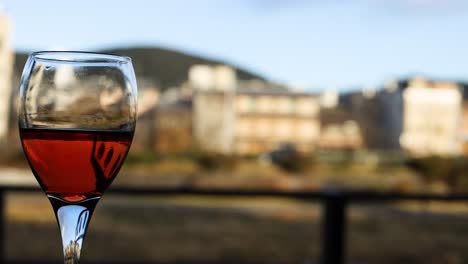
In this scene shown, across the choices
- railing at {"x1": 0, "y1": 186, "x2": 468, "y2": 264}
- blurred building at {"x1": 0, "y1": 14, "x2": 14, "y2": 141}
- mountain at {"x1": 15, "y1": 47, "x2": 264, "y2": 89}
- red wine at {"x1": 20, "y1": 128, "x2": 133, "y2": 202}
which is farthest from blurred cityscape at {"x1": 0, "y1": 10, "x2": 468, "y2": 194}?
red wine at {"x1": 20, "y1": 128, "x2": 133, "y2": 202}

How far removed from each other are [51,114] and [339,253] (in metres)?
3.19

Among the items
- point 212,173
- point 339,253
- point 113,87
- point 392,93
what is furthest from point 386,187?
point 392,93

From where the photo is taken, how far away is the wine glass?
0.91 meters

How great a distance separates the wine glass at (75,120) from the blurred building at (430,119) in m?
55.5

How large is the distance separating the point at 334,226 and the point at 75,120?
309 centimetres

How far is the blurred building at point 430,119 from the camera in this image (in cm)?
5575

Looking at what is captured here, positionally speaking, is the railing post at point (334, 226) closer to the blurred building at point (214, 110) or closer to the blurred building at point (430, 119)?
the blurred building at point (214, 110)

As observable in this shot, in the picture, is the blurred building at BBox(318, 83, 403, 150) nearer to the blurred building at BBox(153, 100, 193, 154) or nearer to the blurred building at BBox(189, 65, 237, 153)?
the blurred building at BBox(189, 65, 237, 153)

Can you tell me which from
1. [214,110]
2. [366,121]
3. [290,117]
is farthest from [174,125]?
[366,121]

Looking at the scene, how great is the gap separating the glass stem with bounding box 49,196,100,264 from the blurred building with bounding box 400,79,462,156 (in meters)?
55.5

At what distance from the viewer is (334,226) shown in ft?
12.8

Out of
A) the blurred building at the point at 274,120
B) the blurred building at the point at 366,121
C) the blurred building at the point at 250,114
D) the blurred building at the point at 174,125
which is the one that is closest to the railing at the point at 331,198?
the blurred building at the point at 174,125

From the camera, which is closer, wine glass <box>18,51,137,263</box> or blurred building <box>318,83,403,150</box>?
wine glass <box>18,51,137,263</box>

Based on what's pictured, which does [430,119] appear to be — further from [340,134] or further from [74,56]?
[74,56]
